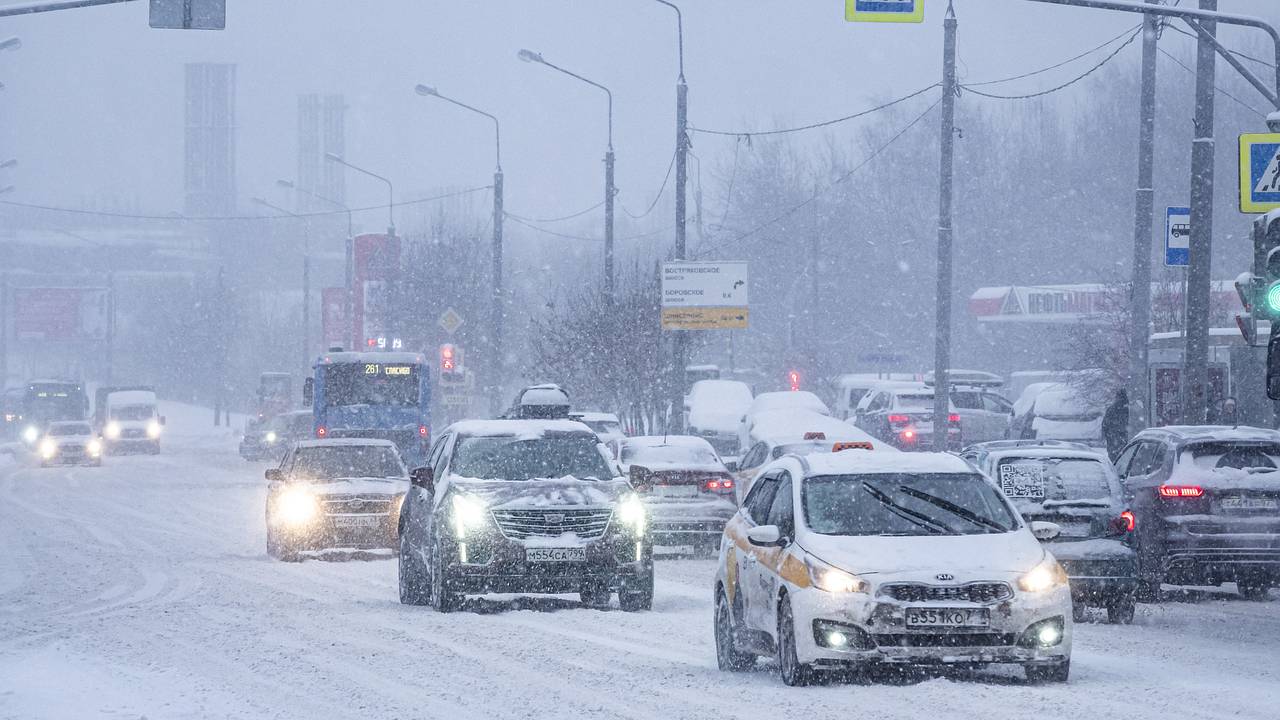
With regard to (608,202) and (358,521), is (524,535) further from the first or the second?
(608,202)

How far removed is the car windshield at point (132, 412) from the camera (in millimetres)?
67938

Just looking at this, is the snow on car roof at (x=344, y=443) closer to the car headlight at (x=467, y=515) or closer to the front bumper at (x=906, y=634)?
the car headlight at (x=467, y=515)

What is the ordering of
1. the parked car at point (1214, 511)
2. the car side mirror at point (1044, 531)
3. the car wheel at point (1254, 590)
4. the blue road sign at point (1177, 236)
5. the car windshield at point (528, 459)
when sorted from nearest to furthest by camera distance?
the car side mirror at point (1044, 531) → the car windshield at point (528, 459) → the parked car at point (1214, 511) → the car wheel at point (1254, 590) → the blue road sign at point (1177, 236)

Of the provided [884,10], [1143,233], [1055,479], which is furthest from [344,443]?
[1143,233]

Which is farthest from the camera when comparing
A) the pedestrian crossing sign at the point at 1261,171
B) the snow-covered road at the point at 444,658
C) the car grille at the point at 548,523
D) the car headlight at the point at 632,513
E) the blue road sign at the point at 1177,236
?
the blue road sign at the point at 1177,236

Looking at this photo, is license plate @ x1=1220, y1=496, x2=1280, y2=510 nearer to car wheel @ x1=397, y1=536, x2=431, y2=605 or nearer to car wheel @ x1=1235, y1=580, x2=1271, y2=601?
car wheel @ x1=1235, y1=580, x2=1271, y2=601

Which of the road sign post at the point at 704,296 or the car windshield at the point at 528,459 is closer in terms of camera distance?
the car windshield at the point at 528,459

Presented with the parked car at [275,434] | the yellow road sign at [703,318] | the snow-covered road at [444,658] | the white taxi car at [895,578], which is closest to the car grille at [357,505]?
the snow-covered road at [444,658]

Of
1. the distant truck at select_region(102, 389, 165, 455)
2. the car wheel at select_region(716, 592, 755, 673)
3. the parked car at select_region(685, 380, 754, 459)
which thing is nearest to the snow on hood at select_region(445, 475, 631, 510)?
the car wheel at select_region(716, 592, 755, 673)

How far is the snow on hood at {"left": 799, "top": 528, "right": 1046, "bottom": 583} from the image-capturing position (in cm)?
1016

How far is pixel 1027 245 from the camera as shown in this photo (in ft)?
291

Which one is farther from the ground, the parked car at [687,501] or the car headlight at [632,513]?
the car headlight at [632,513]

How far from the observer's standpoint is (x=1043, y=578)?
10297 millimetres

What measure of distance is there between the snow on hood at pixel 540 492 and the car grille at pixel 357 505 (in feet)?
19.5
